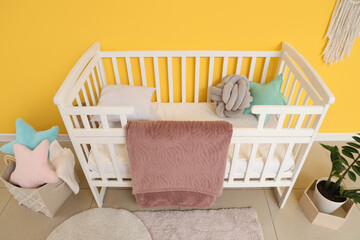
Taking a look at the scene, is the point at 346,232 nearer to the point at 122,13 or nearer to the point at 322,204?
the point at 322,204

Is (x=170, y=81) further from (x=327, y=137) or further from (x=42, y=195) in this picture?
(x=327, y=137)

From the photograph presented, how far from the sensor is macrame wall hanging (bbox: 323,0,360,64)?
1359 millimetres

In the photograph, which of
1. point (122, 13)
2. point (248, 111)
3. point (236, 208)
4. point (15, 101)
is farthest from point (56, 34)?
point (236, 208)

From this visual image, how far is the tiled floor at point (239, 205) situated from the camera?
1.44 metres

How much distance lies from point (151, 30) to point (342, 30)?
1.15 meters

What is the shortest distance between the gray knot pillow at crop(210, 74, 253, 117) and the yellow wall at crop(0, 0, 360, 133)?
24cm

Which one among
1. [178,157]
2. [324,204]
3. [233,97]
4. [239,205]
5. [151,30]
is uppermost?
[151,30]

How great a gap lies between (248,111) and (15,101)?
5.68 feet

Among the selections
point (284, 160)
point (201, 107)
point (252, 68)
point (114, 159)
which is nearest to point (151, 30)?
point (201, 107)

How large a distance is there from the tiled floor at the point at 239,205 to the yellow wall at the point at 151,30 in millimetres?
829

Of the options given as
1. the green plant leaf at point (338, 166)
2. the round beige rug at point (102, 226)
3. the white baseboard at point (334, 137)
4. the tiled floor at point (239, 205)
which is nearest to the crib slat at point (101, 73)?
the tiled floor at point (239, 205)

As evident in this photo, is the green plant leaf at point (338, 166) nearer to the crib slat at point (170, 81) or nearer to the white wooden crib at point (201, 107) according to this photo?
the white wooden crib at point (201, 107)

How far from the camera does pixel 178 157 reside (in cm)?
117

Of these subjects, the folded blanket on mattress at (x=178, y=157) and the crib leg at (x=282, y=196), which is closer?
the folded blanket on mattress at (x=178, y=157)
